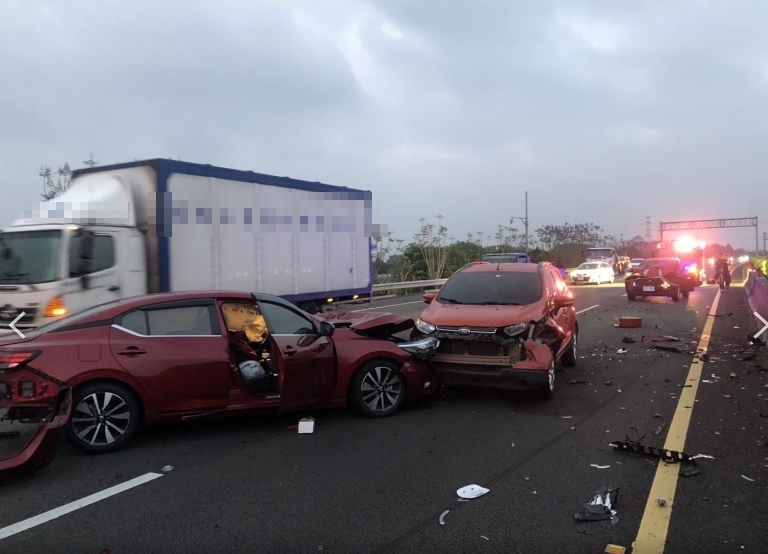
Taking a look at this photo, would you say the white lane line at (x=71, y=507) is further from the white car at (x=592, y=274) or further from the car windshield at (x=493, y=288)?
the white car at (x=592, y=274)

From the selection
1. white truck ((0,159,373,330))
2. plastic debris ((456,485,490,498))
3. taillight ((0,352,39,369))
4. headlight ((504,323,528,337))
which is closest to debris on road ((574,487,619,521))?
plastic debris ((456,485,490,498))

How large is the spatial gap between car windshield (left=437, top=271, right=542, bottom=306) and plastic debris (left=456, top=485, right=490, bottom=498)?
3.49 m

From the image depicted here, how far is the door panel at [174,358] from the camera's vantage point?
5.37 m

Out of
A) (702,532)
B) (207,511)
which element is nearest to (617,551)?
(702,532)

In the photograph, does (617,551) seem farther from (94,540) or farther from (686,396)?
(686,396)

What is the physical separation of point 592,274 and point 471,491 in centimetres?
3152

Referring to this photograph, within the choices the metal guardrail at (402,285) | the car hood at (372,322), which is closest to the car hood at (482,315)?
the car hood at (372,322)

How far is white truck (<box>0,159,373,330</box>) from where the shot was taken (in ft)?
26.6

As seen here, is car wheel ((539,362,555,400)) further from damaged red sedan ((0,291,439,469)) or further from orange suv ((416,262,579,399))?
damaged red sedan ((0,291,439,469))

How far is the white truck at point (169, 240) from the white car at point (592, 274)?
23646 millimetres

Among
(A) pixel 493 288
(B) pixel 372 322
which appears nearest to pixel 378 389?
(B) pixel 372 322

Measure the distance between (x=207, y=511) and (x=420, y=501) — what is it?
1.50m

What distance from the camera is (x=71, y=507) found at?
4.16m

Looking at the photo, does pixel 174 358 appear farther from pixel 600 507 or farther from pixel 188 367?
pixel 600 507
